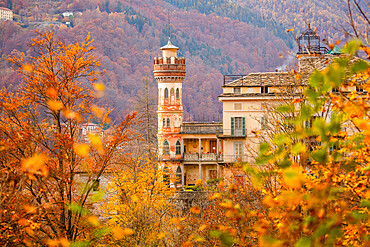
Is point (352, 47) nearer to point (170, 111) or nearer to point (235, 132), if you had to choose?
point (235, 132)

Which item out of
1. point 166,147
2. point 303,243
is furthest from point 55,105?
point 166,147

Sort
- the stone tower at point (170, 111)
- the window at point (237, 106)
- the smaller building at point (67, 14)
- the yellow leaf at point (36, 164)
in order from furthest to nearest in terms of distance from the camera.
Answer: the smaller building at point (67, 14) < the stone tower at point (170, 111) < the window at point (237, 106) < the yellow leaf at point (36, 164)

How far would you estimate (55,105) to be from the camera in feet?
45.6

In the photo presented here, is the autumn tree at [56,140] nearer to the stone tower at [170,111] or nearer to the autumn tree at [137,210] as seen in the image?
the autumn tree at [137,210]

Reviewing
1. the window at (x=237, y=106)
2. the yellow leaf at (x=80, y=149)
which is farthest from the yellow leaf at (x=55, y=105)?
the window at (x=237, y=106)

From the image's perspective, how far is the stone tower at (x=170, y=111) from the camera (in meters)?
42.5

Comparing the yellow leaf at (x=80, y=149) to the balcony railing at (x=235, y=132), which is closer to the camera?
the yellow leaf at (x=80, y=149)

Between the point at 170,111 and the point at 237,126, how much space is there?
26.4ft

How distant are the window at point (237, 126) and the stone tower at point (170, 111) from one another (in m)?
7.71

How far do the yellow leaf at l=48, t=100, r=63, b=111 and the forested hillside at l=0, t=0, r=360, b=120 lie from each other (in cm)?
7088

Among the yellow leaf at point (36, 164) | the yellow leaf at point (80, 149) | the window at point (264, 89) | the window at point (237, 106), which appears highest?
the window at point (264, 89)

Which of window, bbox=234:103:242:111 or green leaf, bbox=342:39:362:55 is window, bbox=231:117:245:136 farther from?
green leaf, bbox=342:39:362:55

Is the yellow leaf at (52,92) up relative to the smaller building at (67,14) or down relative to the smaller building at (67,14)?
down

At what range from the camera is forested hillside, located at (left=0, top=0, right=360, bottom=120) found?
106 metres
